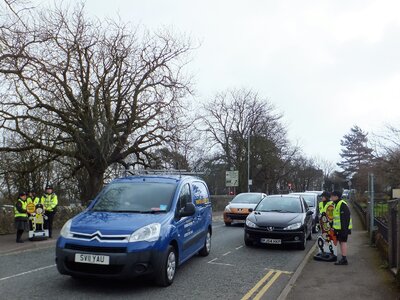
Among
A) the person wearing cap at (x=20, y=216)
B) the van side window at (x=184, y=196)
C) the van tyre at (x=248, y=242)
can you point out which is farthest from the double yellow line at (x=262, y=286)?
the person wearing cap at (x=20, y=216)

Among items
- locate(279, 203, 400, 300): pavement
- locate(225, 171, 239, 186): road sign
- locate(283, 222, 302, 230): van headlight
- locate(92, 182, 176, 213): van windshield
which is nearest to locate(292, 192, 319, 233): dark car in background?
locate(283, 222, 302, 230): van headlight

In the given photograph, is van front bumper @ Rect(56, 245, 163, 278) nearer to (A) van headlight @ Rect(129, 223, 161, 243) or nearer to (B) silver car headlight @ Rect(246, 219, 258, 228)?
(A) van headlight @ Rect(129, 223, 161, 243)

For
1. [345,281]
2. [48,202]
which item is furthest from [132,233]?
[48,202]

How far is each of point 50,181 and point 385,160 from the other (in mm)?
24575

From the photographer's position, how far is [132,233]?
21.5ft

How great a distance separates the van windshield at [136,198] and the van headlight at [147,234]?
2.22 feet

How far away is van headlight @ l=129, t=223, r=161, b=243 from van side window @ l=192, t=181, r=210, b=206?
2605 mm

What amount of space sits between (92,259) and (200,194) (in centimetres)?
406

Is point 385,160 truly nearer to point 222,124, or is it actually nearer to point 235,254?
point 235,254

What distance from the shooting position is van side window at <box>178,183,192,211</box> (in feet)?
26.7

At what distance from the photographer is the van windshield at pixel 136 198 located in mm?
7625

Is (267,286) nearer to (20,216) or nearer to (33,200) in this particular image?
(20,216)

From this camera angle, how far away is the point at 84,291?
667 centimetres

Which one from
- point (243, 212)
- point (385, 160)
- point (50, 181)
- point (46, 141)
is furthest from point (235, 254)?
point (50, 181)
